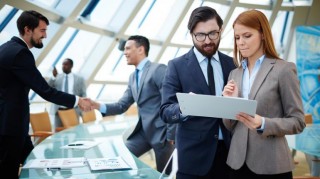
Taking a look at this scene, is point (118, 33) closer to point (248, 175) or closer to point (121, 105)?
point (121, 105)

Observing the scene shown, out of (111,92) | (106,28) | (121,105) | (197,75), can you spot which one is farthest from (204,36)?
(111,92)

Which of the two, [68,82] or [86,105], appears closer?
[86,105]

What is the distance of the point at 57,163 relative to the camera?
7.11 ft

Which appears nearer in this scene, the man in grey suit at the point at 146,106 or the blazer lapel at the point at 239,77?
the blazer lapel at the point at 239,77

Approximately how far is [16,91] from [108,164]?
3.46 feet

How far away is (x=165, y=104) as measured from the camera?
2104 mm

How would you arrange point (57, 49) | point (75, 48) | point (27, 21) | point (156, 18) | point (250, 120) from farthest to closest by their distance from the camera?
point (156, 18) → point (75, 48) → point (57, 49) → point (27, 21) → point (250, 120)

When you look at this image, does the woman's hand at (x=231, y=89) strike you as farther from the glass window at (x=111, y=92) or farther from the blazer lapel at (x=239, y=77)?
the glass window at (x=111, y=92)

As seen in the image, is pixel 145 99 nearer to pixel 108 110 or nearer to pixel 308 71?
pixel 108 110

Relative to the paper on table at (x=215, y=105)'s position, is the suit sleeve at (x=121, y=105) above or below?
below

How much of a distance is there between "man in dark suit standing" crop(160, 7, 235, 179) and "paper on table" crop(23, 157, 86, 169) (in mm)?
616

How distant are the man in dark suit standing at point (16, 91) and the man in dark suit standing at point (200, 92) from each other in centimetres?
124

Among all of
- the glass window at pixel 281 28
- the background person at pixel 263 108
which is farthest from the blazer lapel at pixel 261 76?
the glass window at pixel 281 28

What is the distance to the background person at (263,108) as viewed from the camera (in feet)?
5.24
